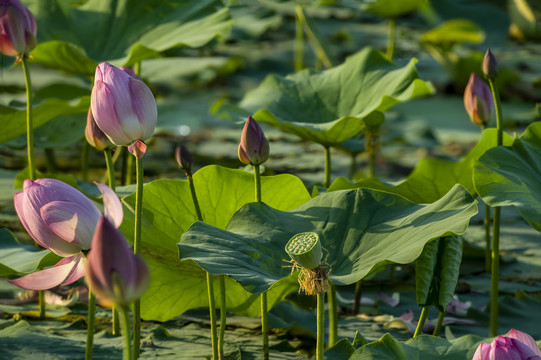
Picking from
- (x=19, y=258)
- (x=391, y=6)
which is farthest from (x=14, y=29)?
(x=391, y=6)

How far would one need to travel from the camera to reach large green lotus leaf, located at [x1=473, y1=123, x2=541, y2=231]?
129cm

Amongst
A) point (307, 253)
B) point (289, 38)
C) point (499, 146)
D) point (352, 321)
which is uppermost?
point (289, 38)

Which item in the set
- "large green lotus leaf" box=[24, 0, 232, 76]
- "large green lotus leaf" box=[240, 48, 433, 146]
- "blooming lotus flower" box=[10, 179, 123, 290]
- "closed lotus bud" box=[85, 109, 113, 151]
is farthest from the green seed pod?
"large green lotus leaf" box=[24, 0, 232, 76]

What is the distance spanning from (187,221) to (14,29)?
517 millimetres

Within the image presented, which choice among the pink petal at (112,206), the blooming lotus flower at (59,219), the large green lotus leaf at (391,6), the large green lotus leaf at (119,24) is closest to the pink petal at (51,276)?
the blooming lotus flower at (59,219)

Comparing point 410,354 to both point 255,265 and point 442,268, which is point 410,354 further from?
point 255,265

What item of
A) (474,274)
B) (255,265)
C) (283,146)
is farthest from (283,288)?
(283,146)

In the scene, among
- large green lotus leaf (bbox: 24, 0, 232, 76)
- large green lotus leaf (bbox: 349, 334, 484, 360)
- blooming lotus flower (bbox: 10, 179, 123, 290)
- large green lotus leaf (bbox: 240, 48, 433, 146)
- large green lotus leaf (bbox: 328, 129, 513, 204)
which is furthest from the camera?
large green lotus leaf (bbox: 24, 0, 232, 76)

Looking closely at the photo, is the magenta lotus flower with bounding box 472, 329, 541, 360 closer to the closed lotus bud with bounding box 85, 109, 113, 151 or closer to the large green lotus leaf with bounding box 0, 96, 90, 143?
the closed lotus bud with bounding box 85, 109, 113, 151

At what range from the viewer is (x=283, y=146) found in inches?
136

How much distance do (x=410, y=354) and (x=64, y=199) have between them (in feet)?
1.82

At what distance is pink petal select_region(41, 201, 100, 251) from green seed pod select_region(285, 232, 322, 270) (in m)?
0.28

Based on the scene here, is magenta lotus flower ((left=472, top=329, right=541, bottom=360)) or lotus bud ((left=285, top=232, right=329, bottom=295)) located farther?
lotus bud ((left=285, top=232, right=329, bottom=295))

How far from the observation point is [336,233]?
1.27 metres
